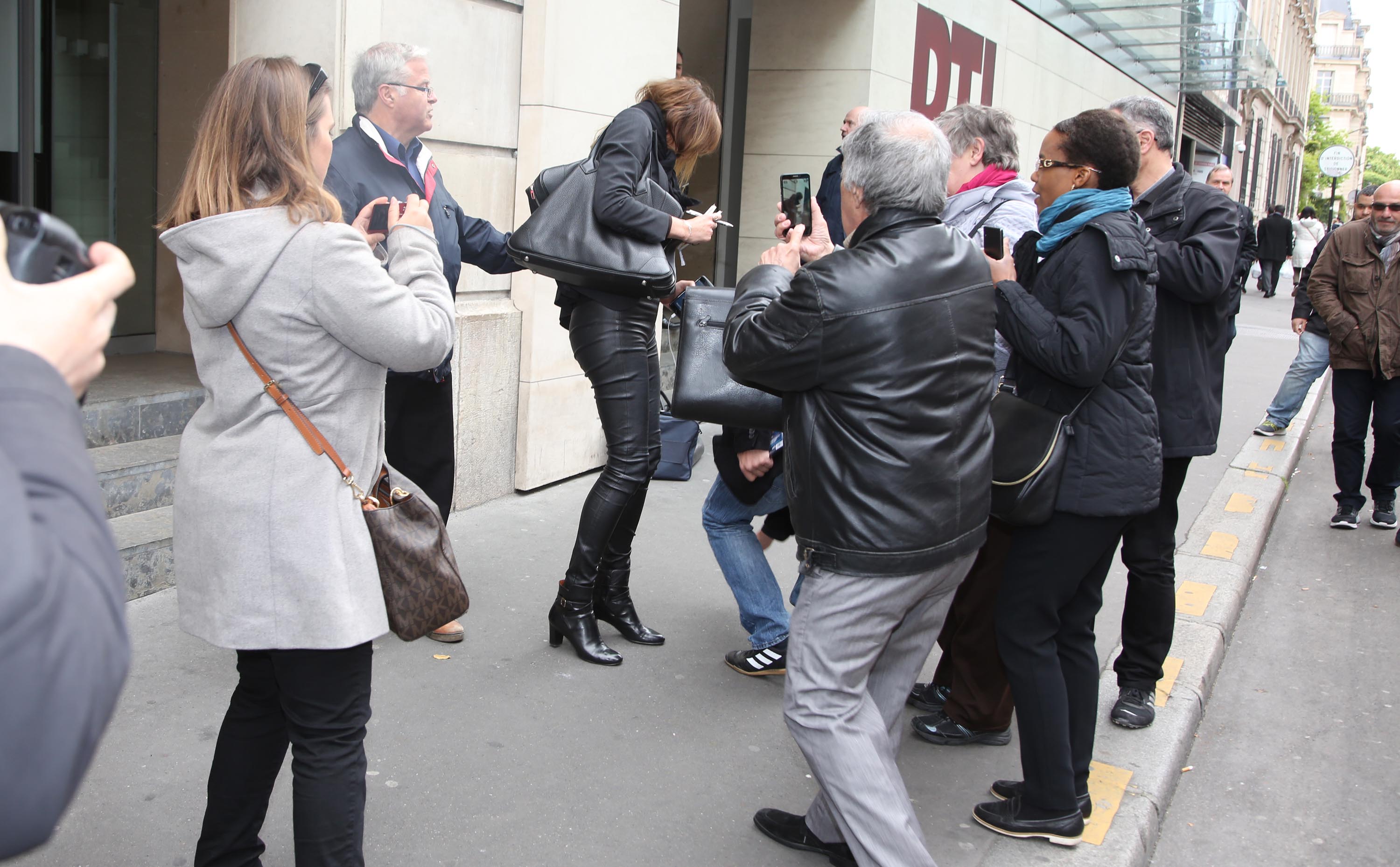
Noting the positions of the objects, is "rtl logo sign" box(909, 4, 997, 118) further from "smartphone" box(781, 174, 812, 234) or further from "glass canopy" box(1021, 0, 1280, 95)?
"smartphone" box(781, 174, 812, 234)

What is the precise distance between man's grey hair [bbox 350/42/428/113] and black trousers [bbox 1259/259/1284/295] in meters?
22.3

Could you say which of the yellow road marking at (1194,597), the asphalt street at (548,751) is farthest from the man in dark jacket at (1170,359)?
the yellow road marking at (1194,597)

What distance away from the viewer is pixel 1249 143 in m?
40.5

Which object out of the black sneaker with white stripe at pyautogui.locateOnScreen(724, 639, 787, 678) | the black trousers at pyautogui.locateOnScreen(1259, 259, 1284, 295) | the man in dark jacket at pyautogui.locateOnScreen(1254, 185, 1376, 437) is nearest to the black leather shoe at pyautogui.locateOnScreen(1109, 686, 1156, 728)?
the black sneaker with white stripe at pyautogui.locateOnScreen(724, 639, 787, 678)

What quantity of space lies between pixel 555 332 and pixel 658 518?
1.10 metres

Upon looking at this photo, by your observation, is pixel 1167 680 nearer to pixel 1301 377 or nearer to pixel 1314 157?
pixel 1301 377

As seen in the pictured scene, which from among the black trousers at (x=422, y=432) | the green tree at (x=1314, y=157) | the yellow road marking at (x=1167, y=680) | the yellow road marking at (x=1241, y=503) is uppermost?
the green tree at (x=1314, y=157)

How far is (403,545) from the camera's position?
7.66ft

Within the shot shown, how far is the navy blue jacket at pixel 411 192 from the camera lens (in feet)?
11.6

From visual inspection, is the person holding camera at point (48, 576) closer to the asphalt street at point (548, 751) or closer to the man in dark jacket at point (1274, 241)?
the asphalt street at point (548, 751)

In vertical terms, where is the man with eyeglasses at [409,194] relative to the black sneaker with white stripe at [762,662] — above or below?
above

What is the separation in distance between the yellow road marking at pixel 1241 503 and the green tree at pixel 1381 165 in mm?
135829

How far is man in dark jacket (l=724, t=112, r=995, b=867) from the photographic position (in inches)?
95.6

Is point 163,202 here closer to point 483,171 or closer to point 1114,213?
point 483,171
